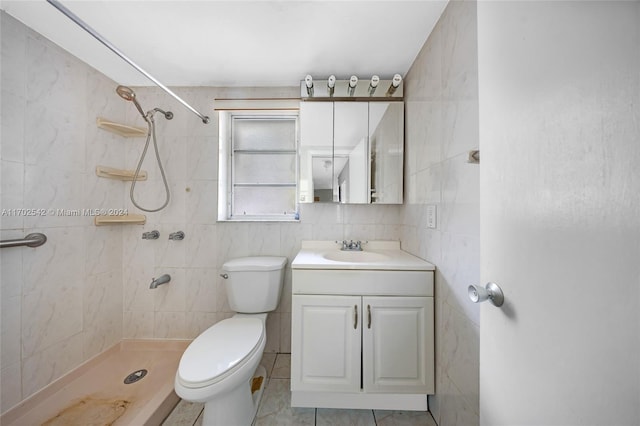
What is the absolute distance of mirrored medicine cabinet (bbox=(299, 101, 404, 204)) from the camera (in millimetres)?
1675

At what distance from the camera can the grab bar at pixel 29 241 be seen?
112cm

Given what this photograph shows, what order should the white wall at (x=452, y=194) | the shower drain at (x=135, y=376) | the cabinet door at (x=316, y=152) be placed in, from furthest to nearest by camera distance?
1. the cabinet door at (x=316, y=152)
2. the shower drain at (x=135, y=376)
3. the white wall at (x=452, y=194)

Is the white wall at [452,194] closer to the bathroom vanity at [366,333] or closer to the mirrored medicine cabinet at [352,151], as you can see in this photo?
the bathroom vanity at [366,333]

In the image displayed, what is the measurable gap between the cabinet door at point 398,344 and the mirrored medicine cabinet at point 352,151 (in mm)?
751

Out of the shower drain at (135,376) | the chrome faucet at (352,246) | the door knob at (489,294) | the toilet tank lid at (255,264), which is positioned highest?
the door knob at (489,294)

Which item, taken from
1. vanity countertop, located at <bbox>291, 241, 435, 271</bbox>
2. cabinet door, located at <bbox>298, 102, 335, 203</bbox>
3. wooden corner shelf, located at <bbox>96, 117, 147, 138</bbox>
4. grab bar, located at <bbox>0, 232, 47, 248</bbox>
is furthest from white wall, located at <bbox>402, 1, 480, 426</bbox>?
grab bar, located at <bbox>0, 232, 47, 248</bbox>

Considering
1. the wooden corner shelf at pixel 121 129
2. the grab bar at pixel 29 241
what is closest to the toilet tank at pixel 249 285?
the grab bar at pixel 29 241

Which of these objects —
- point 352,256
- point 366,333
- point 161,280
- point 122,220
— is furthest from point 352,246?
point 122,220

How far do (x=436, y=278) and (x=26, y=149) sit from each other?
231 centimetres

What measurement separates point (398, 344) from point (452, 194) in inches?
32.6

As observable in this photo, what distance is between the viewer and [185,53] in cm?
147

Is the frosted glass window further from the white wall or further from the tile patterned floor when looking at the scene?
the tile patterned floor

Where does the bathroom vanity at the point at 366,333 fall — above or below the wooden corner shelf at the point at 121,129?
below

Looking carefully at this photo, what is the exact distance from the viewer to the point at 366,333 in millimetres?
1238
